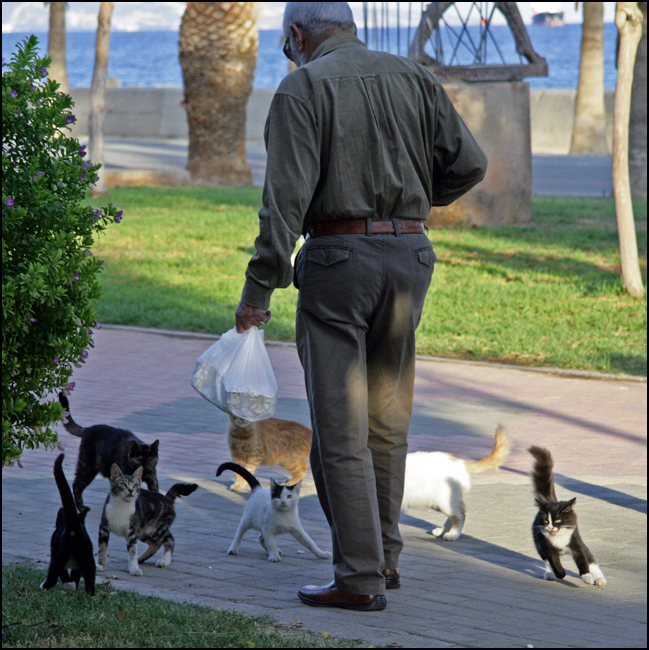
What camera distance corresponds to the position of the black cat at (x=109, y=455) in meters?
5.01

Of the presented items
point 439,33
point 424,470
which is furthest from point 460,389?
point 439,33

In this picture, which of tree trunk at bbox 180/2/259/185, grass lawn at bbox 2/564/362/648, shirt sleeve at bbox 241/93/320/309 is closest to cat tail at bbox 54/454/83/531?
grass lawn at bbox 2/564/362/648

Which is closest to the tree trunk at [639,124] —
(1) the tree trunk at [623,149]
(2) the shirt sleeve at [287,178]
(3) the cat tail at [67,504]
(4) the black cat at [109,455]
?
(1) the tree trunk at [623,149]

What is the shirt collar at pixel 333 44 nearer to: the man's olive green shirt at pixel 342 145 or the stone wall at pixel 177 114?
the man's olive green shirt at pixel 342 145

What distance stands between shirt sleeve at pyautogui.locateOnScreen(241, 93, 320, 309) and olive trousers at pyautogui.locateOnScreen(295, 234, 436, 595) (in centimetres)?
19

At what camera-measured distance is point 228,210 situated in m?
18.0

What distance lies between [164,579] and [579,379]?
6.13 meters

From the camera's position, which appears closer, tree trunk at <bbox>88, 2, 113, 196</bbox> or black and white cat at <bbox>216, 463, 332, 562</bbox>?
black and white cat at <bbox>216, 463, 332, 562</bbox>

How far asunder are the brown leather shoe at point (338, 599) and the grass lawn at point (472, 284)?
252 inches

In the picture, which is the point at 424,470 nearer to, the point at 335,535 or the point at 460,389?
the point at 335,535

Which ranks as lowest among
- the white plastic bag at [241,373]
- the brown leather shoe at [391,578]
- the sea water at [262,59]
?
the brown leather shoe at [391,578]

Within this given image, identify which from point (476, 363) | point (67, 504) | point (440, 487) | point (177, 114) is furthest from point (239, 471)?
point (177, 114)

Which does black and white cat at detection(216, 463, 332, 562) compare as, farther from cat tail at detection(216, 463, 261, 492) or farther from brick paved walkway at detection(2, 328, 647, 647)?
cat tail at detection(216, 463, 261, 492)

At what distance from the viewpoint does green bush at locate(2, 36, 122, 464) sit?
11.2 ft
